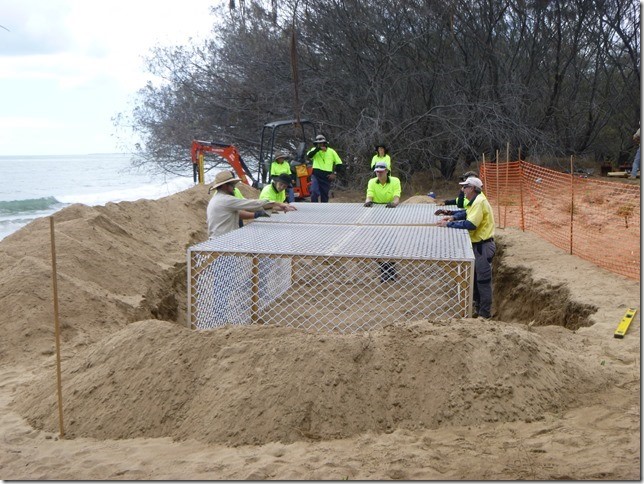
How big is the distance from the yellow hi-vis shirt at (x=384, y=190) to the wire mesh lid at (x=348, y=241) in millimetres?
2846

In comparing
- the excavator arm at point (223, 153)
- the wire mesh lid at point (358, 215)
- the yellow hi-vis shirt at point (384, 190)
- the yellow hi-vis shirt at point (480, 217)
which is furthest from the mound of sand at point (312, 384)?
the excavator arm at point (223, 153)

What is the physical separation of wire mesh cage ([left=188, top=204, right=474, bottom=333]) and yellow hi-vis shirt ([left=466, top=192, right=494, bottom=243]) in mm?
596

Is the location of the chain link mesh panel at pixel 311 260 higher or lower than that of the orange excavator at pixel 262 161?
lower

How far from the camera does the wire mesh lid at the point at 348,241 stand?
5730 millimetres

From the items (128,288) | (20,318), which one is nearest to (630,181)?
(128,288)

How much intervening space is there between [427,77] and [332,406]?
17683 millimetres

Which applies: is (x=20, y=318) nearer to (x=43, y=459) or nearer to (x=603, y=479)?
(x=43, y=459)

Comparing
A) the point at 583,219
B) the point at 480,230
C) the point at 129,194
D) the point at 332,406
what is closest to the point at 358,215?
the point at 480,230

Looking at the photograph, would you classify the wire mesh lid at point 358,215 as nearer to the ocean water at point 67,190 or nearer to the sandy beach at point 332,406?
the sandy beach at point 332,406

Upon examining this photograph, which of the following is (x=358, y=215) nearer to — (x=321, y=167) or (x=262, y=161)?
(x=321, y=167)

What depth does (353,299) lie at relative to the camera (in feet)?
29.8

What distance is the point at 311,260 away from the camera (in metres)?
6.81

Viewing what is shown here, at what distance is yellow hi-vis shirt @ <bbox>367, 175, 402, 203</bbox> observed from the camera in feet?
34.6

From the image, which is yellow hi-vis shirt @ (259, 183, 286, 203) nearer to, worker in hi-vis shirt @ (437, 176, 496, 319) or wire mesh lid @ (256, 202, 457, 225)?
wire mesh lid @ (256, 202, 457, 225)
